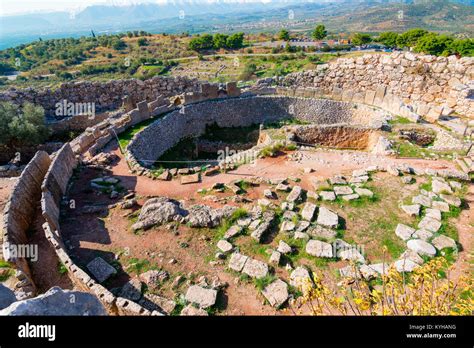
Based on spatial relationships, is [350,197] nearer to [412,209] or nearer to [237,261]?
[412,209]

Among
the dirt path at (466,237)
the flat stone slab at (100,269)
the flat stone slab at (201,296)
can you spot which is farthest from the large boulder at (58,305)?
the dirt path at (466,237)

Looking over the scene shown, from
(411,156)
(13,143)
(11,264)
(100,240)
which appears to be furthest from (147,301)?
(13,143)

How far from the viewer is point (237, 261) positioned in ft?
27.2

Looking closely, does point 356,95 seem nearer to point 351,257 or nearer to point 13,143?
point 351,257

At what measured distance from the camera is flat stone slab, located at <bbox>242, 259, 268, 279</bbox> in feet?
25.7

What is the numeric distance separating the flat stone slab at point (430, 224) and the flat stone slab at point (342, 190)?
2594 millimetres

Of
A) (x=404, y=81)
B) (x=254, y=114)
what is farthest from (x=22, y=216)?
(x=404, y=81)

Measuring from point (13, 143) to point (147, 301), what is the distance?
1717cm

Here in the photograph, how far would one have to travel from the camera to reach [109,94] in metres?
25.1

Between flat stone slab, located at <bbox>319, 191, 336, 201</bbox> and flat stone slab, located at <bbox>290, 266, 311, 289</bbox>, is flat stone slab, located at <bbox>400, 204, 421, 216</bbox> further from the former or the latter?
flat stone slab, located at <bbox>290, 266, 311, 289</bbox>

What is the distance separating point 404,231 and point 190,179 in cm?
862

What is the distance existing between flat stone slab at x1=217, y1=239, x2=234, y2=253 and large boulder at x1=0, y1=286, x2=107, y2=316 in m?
4.50

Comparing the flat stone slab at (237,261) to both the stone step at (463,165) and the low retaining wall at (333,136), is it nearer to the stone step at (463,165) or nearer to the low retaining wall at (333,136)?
the stone step at (463,165)

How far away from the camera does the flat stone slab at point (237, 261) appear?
8.10 metres
